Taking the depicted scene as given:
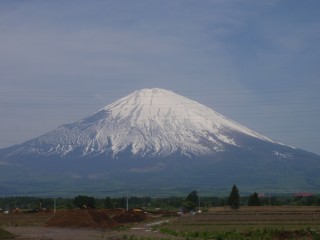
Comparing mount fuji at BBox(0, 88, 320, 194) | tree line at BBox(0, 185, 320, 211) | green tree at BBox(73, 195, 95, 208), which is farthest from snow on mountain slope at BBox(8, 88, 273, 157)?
green tree at BBox(73, 195, 95, 208)

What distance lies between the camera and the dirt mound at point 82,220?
39.3 m

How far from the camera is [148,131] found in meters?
164

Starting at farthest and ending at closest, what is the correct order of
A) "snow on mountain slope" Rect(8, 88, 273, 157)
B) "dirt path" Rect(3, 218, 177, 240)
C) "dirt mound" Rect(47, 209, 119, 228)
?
1. "snow on mountain slope" Rect(8, 88, 273, 157)
2. "dirt mound" Rect(47, 209, 119, 228)
3. "dirt path" Rect(3, 218, 177, 240)

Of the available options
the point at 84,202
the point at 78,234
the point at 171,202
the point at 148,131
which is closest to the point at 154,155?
the point at 148,131

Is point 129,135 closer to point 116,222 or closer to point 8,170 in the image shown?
point 8,170

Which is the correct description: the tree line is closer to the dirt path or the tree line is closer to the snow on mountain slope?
the dirt path

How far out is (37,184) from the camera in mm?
136625

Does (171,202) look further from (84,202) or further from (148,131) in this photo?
(148,131)

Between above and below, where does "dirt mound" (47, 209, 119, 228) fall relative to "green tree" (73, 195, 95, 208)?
below

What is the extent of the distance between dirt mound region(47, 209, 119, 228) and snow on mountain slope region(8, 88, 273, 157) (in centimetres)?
11048

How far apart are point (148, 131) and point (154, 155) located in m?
11.6

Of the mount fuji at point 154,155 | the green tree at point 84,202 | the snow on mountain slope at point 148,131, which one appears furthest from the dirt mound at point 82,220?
the snow on mountain slope at point 148,131

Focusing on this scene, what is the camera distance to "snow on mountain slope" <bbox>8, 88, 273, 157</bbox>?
158125 millimetres

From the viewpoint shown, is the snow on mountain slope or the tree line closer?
the tree line
